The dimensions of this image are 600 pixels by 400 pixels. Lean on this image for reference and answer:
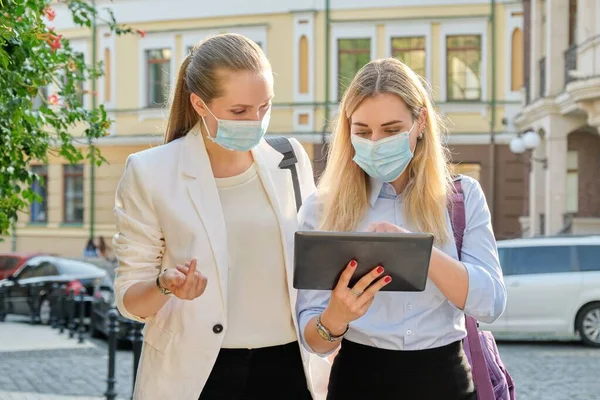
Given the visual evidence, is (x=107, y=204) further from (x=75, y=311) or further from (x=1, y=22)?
(x=1, y=22)

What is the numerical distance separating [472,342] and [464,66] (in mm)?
25295

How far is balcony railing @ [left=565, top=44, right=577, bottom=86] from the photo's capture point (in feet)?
71.6

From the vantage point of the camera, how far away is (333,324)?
3057 mm

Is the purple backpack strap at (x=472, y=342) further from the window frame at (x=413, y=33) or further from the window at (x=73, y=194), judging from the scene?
the window at (x=73, y=194)

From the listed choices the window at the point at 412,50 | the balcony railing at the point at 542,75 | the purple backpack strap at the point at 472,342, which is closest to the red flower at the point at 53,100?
the purple backpack strap at the point at 472,342

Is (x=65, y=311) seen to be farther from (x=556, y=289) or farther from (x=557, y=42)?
(x=557, y=42)

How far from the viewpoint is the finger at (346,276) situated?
284cm

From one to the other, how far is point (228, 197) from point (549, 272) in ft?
43.0

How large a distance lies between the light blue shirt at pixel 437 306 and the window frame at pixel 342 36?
2518 cm

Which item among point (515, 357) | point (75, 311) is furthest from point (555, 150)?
point (75, 311)

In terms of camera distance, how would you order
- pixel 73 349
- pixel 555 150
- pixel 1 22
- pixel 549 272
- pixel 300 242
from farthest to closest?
pixel 555 150
pixel 549 272
pixel 73 349
pixel 1 22
pixel 300 242

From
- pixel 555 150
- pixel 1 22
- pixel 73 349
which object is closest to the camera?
pixel 1 22

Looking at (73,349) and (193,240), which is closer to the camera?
(193,240)

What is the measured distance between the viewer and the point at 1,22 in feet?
14.4
